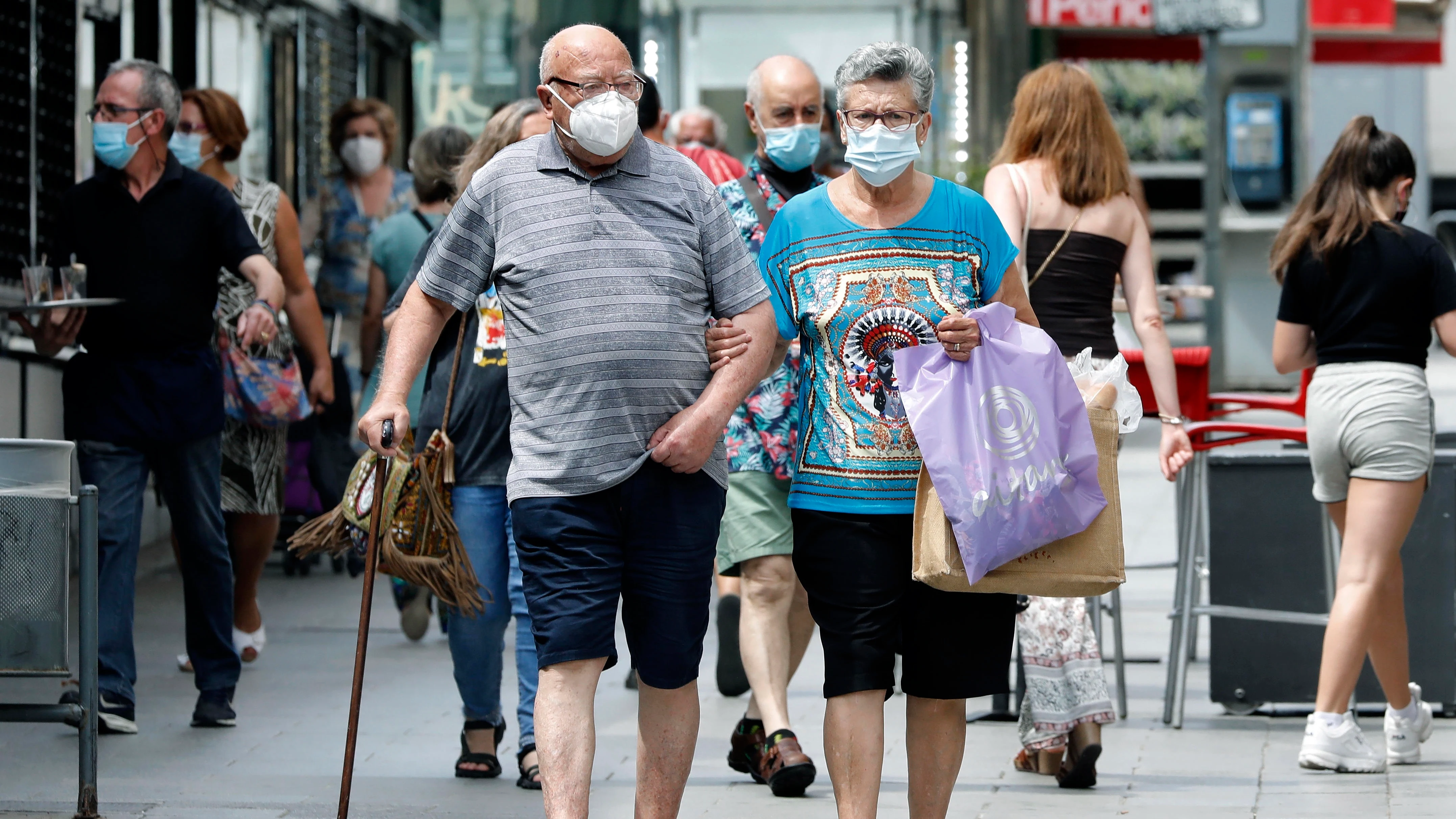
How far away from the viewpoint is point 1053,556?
420 cm

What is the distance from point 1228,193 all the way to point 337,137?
42.7 ft

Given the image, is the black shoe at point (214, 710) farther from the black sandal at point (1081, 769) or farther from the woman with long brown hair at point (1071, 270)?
the black sandal at point (1081, 769)

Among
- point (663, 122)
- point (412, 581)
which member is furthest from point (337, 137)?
point (412, 581)

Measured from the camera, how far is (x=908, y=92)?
14.1ft

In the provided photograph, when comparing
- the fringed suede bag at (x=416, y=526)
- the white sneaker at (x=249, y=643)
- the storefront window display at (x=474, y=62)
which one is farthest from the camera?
the storefront window display at (x=474, y=62)

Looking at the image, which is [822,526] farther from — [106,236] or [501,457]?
[106,236]

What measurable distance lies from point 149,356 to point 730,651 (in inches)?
80.2

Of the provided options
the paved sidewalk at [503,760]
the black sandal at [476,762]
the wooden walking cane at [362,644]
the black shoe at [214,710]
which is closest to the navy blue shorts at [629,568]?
the wooden walking cane at [362,644]

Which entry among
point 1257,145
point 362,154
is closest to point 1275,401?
point 362,154

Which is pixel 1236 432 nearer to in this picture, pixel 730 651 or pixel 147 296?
pixel 730 651

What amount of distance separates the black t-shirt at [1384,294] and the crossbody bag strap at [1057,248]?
71cm

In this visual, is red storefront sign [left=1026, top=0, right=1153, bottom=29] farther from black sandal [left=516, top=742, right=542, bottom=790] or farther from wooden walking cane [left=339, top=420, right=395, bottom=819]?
wooden walking cane [left=339, top=420, right=395, bottom=819]

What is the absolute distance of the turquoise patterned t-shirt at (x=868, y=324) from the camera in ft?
13.9

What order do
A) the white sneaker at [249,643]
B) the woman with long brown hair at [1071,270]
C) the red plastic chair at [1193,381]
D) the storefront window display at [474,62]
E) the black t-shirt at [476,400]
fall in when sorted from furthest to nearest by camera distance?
the storefront window display at [474,62] < the white sneaker at [249,643] < the red plastic chair at [1193,381] < the woman with long brown hair at [1071,270] < the black t-shirt at [476,400]
